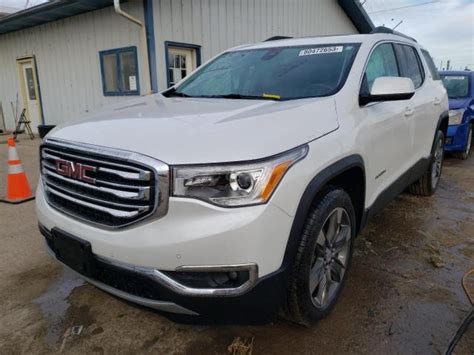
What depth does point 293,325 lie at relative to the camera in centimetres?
248

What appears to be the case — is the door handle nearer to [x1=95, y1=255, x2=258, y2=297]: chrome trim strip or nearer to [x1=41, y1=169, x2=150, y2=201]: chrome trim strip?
[x1=95, y1=255, x2=258, y2=297]: chrome trim strip

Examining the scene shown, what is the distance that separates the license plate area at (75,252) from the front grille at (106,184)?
128 millimetres

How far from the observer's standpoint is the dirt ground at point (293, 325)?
7.59 ft

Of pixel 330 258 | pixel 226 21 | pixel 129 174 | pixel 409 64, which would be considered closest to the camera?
pixel 129 174

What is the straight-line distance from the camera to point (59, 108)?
10609 millimetres

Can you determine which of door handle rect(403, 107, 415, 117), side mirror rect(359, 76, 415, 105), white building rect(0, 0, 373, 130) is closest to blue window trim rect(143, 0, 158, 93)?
white building rect(0, 0, 373, 130)

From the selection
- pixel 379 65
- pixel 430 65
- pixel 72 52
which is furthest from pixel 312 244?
pixel 72 52

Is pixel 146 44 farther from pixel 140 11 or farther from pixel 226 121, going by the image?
pixel 226 121

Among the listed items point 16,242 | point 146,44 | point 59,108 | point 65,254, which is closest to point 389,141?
point 65,254

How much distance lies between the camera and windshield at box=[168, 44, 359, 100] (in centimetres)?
284

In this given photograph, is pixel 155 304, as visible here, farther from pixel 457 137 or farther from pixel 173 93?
pixel 457 137

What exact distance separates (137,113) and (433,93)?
359cm

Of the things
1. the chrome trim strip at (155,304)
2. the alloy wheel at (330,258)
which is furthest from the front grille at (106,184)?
the alloy wheel at (330,258)

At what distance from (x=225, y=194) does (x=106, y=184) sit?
63 centimetres
